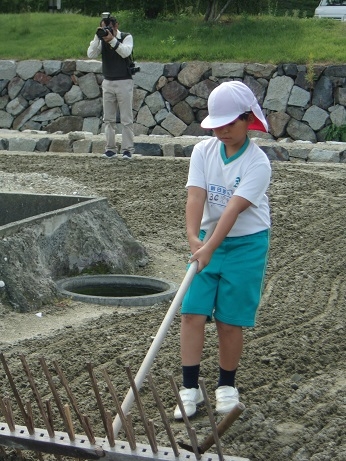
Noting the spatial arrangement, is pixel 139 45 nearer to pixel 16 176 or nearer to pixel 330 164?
pixel 330 164

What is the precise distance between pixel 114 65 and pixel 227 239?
880 cm

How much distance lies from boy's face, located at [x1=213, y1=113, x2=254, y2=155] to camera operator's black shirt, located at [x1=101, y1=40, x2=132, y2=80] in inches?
340

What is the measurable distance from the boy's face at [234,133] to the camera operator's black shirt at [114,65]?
28.3 feet

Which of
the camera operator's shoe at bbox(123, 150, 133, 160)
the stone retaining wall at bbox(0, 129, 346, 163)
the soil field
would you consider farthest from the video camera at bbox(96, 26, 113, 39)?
the soil field

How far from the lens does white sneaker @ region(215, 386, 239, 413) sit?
4.64 metres

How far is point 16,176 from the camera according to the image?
11.5 meters

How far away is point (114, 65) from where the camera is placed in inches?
520

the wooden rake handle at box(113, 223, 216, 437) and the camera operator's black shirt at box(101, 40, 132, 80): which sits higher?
the wooden rake handle at box(113, 223, 216, 437)

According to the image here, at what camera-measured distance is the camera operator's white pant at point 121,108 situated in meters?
13.3

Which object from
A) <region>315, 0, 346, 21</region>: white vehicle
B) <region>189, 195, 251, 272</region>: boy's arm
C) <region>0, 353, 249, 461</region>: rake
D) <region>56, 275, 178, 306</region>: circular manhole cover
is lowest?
<region>315, 0, 346, 21</region>: white vehicle

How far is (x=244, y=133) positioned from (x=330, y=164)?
886 centimetres

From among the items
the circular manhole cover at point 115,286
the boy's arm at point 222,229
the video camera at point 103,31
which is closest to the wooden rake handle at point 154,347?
the boy's arm at point 222,229

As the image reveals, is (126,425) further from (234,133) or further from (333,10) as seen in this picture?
(333,10)

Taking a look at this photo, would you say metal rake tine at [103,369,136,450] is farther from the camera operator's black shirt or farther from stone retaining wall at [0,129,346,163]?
stone retaining wall at [0,129,346,163]
